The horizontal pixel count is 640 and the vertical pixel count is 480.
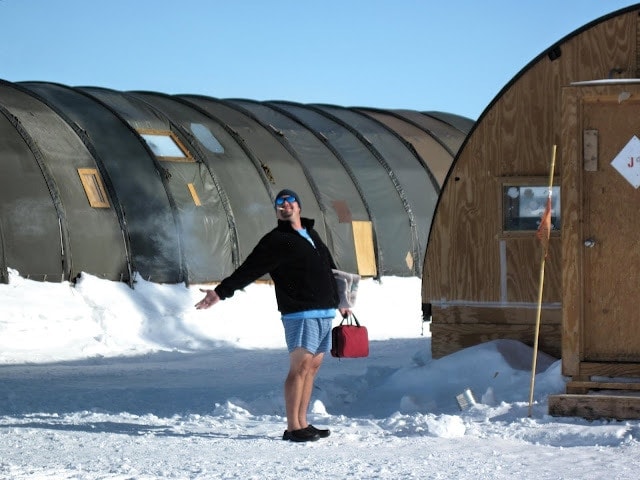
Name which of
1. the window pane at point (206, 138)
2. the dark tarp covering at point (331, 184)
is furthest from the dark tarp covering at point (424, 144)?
the window pane at point (206, 138)

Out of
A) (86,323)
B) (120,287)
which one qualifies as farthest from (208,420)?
(120,287)

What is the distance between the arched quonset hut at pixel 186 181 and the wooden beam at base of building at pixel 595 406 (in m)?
11.6

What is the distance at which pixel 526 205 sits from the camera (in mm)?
13766

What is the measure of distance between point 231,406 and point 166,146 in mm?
13417

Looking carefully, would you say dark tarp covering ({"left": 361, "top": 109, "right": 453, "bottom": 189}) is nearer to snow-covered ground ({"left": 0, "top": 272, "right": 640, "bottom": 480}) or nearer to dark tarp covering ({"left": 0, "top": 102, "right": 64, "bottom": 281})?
snow-covered ground ({"left": 0, "top": 272, "right": 640, "bottom": 480})

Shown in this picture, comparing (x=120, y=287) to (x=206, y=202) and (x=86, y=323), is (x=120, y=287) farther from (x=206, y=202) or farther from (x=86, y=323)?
(x=206, y=202)

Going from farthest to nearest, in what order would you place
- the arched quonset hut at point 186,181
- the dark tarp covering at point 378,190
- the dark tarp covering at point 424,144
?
the dark tarp covering at point 424,144 → the dark tarp covering at point 378,190 → the arched quonset hut at point 186,181

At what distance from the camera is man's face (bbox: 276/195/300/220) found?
9.58 meters

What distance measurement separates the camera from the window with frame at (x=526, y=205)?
13.7 metres

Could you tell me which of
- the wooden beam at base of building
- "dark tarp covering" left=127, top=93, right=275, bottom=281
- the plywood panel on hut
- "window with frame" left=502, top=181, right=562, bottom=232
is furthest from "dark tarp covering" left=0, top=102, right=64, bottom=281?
the wooden beam at base of building

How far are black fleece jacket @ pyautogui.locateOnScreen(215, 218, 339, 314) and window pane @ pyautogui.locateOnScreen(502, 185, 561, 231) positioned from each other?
4.65 metres

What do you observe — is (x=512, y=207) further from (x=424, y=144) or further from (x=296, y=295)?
(x=424, y=144)

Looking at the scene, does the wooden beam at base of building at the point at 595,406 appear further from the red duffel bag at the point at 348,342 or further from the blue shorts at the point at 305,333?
the blue shorts at the point at 305,333

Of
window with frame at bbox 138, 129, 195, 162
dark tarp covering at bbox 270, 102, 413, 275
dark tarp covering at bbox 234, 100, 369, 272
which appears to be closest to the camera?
window with frame at bbox 138, 129, 195, 162
